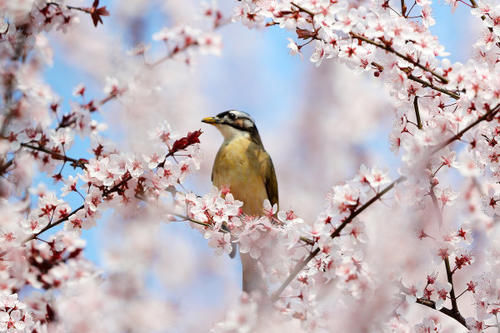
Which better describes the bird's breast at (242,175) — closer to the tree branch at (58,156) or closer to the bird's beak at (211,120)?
the bird's beak at (211,120)

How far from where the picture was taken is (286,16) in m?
3.09

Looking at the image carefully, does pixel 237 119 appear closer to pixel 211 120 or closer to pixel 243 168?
pixel 211 120

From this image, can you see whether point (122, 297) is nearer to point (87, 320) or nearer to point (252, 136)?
point (87, 320)

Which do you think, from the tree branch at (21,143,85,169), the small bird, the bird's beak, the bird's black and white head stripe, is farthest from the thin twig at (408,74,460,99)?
the bird's black and white head stripe

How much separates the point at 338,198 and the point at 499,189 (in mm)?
1291

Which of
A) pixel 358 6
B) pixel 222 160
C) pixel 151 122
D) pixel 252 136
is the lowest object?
pixel 151 122

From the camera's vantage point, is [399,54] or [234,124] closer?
[399,54]

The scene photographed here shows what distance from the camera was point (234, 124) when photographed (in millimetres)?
5430

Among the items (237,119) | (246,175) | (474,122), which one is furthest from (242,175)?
(474,122)

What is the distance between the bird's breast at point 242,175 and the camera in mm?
4895

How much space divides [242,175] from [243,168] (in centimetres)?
7

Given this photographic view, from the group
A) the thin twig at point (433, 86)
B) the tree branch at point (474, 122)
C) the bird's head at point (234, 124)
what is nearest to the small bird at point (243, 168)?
the bird's head at point (234, 124)

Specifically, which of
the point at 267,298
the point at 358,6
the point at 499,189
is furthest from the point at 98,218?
the point at 499,189

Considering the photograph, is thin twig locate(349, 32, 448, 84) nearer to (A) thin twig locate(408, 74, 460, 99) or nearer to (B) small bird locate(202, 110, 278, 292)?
(A) thin twig locate(408, 74, 460, 99)
